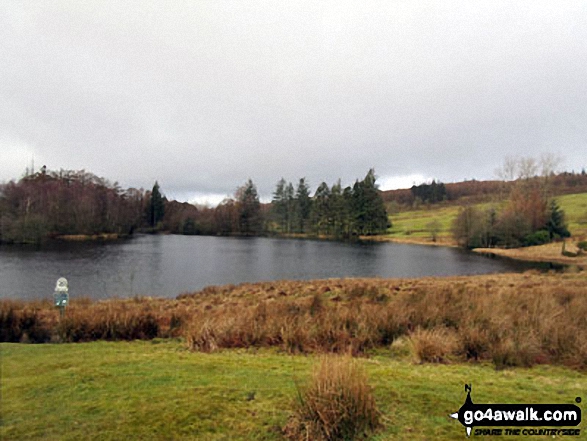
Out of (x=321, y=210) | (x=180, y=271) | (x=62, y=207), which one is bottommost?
(x=180, y=271)

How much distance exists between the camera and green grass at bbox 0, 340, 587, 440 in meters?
3.18

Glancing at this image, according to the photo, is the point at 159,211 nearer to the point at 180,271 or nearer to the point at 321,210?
the point at 321,210

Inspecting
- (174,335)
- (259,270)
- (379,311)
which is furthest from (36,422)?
(259,270)

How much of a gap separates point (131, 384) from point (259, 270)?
87.4 ft

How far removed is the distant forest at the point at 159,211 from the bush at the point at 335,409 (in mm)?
67763

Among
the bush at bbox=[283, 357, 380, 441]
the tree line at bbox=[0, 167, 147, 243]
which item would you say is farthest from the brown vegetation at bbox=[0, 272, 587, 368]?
the tree line at bbox=[0, 167, 147, 243]

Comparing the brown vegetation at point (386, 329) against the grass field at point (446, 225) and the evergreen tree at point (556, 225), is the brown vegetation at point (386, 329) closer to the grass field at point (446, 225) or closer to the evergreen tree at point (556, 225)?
the evergreen tree at point (556, 225)

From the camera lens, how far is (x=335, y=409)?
3.15 metres

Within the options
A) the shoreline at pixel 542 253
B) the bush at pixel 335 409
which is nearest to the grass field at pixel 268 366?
the bush at pixel 335 409

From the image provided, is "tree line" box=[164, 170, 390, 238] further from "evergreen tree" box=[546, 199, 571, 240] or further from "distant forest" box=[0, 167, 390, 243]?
"evergreen tree" box=[546, 199, 571, 240]

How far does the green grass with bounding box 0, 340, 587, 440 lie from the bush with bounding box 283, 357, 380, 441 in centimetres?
18

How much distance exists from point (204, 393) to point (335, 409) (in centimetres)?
162

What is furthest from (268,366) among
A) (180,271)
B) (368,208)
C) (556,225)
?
(368,208)

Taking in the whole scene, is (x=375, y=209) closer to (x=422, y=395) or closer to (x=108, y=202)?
(x=108, y=202)
